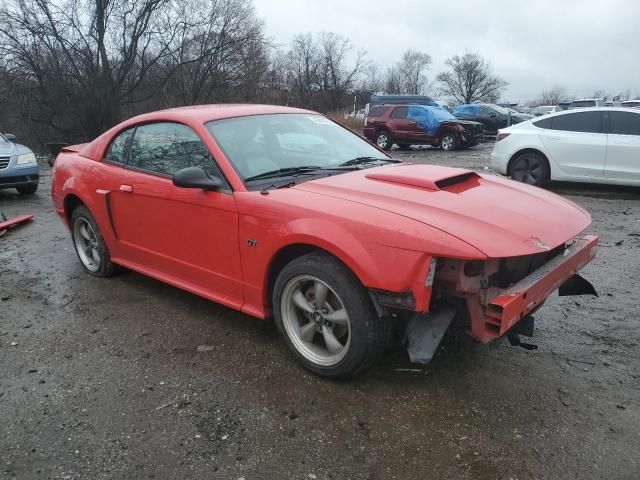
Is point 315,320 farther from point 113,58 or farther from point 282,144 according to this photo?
point 113,58

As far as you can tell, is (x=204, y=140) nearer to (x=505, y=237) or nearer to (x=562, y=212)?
(x=505, y=237)

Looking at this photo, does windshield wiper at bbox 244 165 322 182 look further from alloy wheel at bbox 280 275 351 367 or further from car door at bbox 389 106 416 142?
car door at bbox 389 106 416 142

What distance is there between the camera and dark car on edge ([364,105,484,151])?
18.6 m

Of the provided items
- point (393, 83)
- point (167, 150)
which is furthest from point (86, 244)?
point (393, 83)

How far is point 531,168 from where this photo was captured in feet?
30.7

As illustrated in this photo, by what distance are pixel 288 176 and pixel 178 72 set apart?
28250 millimetres

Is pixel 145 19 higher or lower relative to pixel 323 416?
higher

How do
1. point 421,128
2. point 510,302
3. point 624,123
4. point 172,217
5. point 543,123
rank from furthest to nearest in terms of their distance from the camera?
1. point 421,128
2. point 543,123
3. point 624,123
4. point 172,217
5. point 510,302

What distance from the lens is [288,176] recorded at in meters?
3.37

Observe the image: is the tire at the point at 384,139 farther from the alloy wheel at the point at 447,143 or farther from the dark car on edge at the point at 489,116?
the dark car on edge at the point at 489,116

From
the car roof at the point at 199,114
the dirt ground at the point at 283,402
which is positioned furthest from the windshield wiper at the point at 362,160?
the dirt ground at the point at 283,402

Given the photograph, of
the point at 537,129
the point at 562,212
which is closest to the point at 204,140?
the point at 562,212

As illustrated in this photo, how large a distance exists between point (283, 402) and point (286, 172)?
146cm

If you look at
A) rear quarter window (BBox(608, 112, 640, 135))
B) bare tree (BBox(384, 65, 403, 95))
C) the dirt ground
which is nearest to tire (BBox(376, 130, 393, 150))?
rear quarter window (BBox(608, 112, 640, 135))
